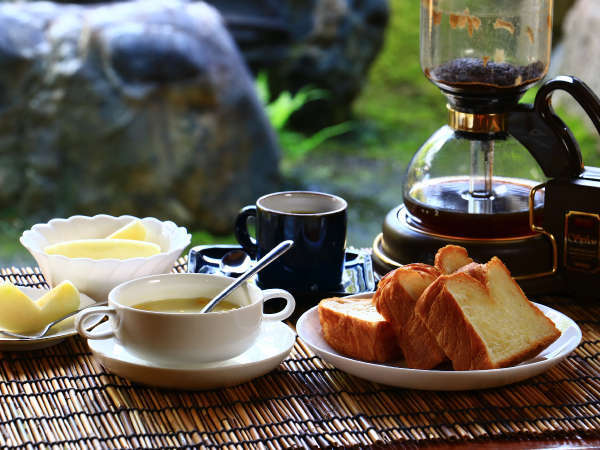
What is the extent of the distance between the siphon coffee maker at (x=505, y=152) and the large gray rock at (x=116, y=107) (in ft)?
5.26

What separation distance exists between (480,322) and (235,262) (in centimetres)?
41

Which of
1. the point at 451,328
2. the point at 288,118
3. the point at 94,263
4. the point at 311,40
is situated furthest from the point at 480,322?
the point at 288,118

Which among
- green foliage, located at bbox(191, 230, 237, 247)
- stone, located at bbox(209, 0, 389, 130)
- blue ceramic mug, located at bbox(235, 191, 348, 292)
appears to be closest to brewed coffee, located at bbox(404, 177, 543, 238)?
blue ceramic mug, located at bbox(235, 191, 348, 292)

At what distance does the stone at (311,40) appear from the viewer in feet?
11.6

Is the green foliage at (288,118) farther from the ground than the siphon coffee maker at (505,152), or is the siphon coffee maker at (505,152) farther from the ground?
the siphon coffee maker at (505,152)

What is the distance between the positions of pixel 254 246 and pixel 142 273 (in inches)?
7.0

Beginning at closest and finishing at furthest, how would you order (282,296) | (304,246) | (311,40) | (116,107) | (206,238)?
1. (282,296)
2. (304,246)
3. (116,107)
4. (206,238)
5. (311,40)

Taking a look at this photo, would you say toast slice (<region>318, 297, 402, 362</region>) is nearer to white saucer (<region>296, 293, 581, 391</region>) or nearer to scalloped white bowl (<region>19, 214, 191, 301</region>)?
white saucer (<region>296, 293, 581, 391</region>)

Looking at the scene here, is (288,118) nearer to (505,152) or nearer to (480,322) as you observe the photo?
(505,152)

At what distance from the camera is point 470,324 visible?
0.82 m

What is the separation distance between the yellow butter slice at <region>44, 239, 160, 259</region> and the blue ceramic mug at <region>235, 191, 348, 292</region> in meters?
0.14

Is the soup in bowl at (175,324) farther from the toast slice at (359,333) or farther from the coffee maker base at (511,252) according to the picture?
the coffee maker base at (511,252)

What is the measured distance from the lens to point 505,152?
1.13 metres

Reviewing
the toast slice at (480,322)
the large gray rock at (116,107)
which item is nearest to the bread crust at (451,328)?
the toast slice at (480,322)
